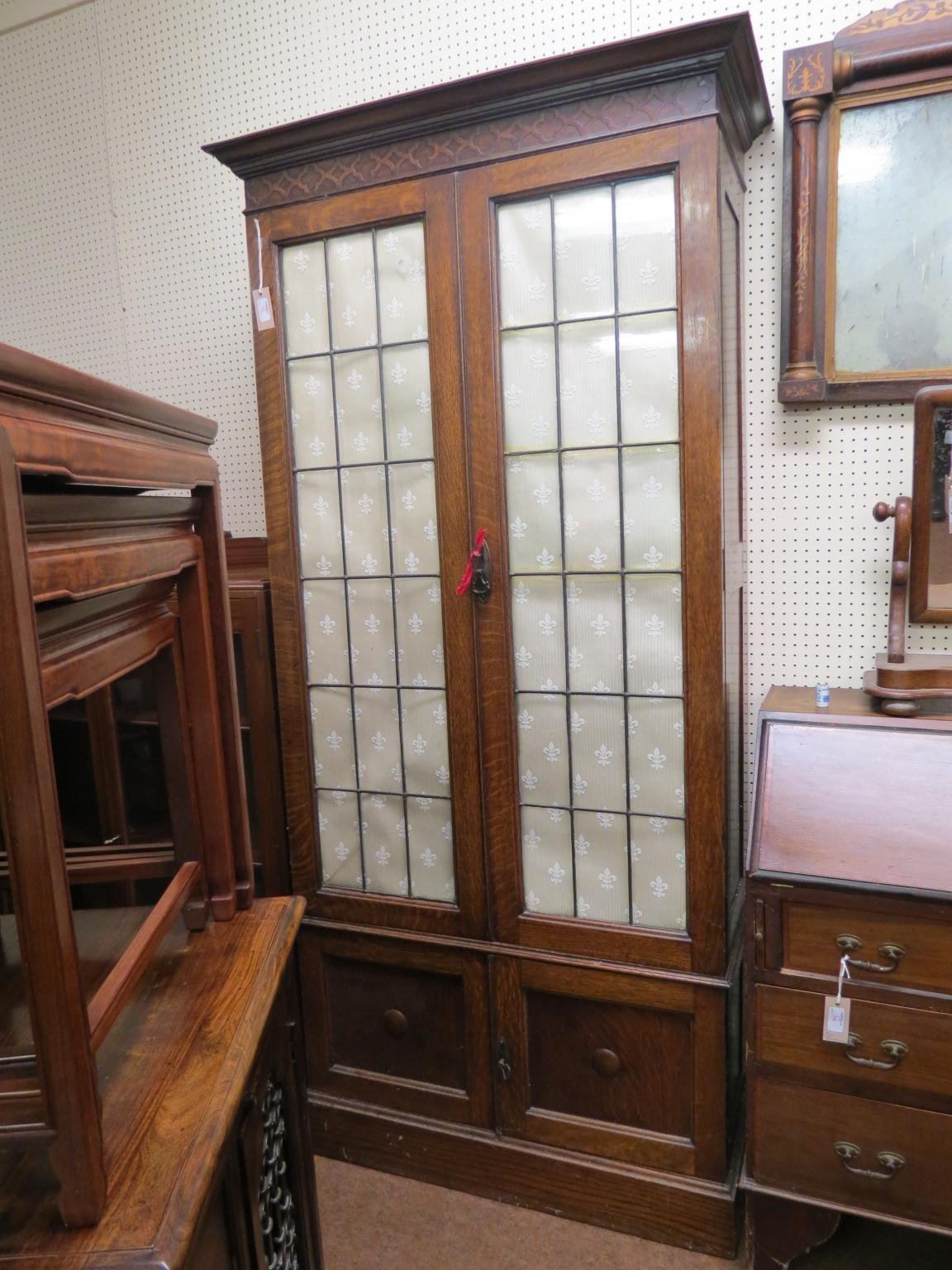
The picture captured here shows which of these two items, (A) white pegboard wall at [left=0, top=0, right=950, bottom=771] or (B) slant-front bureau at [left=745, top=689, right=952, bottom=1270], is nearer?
(B) slant-front bureau at [left=745, top=689, right=952, bottom=1270]

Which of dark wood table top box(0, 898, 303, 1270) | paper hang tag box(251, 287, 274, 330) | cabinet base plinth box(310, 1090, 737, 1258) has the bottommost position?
cabinet base plinth box(310, 1090, 737, 1258)

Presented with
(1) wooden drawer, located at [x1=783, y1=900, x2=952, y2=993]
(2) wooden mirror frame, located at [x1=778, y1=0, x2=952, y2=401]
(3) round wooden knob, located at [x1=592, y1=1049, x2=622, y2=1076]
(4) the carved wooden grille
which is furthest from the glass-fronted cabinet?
(4) the carved wooden grille

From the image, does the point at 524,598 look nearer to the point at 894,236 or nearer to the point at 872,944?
the point at 872,944

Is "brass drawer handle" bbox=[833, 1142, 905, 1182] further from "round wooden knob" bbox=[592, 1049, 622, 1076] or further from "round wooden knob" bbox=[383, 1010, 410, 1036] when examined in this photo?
"round wooden knob" bbox=[383, 1010, 410, 1036]

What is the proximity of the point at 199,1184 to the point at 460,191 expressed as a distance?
181cm

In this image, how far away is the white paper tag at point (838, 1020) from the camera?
5.26 feet

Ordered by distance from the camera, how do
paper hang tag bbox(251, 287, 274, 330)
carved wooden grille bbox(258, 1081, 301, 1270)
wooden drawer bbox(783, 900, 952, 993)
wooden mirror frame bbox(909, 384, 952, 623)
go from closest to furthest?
carved wooden grille bbox(258, 1081, 301, 1270)
wooden drawer bbox(783, 900, 952, 993)
wooden mirror frame bbox(909, 384, 952, 623)
paper hang tag bbox(251, 287, 274, 330)

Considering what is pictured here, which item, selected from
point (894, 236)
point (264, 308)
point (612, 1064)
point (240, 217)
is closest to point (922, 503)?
point (894, 236)

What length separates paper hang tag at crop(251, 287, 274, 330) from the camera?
2.07m

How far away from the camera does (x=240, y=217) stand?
261 cm

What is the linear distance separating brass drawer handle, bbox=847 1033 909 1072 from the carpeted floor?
66cm

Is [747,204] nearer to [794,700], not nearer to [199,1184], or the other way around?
[794,700]

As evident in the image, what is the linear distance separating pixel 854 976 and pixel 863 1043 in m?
0.13

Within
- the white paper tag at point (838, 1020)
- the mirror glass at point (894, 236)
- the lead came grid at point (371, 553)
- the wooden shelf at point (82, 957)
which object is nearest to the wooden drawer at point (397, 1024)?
the lead came grid at point (371, 553)
